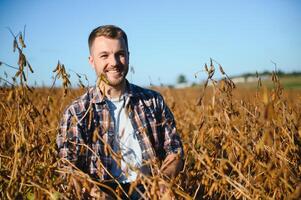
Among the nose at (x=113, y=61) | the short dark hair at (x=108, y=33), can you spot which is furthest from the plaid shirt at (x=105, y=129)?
the short dark hair at (x=108, y=33)

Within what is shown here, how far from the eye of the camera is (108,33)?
2020mm

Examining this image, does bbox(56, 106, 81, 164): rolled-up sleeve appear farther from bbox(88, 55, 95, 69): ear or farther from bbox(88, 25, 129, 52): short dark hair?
bbox(88, 25, 129, 52): short dark hair

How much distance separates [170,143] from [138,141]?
0.22 metres

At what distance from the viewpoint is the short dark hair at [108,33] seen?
2.02m

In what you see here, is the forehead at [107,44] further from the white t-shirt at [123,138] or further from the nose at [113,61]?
the white t-shirt at [123,138]

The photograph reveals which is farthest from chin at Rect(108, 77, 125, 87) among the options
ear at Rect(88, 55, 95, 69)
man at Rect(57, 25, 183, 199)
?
ear at Rect(88, 55, 95, 69)

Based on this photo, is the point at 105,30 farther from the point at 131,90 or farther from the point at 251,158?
the point at 251,158

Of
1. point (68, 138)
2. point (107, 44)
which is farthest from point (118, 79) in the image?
point (68, 138)

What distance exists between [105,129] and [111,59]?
46 cm

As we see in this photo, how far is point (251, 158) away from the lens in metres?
1.29

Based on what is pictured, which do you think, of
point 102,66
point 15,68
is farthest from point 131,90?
point 15,68

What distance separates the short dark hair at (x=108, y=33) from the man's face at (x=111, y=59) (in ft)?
Result: 0.09

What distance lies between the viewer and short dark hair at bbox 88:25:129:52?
6.64ft

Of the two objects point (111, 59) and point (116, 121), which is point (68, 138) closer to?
point (116, 121)
